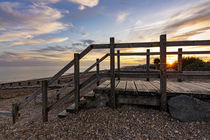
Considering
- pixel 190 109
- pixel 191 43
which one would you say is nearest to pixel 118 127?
pixel 190 109

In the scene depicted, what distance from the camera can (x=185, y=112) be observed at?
3268 mm

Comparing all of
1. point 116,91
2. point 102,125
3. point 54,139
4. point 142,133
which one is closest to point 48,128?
point 54,139

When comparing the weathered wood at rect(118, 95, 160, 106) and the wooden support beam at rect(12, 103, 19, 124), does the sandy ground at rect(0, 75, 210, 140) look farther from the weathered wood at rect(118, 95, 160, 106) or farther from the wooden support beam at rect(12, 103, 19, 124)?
the wooden support beam at rect(12, 103, 19, 124)

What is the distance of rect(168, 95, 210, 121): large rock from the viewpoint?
318 cm

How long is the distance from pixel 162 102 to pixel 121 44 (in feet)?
7.97

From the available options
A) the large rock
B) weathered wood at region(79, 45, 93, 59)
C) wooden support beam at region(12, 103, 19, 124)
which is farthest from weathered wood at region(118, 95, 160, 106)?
wooden support beam at region(12, 103, 19, 124)

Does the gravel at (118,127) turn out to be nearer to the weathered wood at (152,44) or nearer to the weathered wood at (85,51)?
the weathered wood at (85,51)

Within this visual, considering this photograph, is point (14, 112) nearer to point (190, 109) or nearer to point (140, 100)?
point (140, 100)

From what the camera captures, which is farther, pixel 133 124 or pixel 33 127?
pixel 33 127

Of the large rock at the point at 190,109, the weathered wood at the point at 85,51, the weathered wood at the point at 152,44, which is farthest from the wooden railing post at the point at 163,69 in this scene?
Result: the weathered wood at the point at 85,51

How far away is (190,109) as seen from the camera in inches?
128

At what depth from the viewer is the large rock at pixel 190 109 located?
3182 millimetres

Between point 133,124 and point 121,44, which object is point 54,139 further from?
point 121,44

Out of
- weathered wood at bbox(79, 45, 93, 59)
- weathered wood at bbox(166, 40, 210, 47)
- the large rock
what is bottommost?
the large rock
